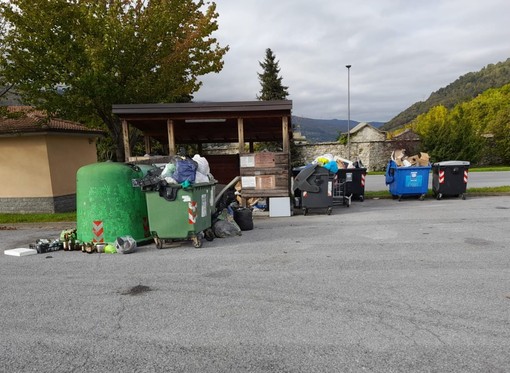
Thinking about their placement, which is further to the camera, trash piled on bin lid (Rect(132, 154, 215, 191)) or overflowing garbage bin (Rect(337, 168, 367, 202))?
overflowing garbage bin (Rect(337, 168, 367, 202))

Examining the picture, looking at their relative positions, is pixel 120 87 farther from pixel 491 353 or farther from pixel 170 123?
pixel 491 353

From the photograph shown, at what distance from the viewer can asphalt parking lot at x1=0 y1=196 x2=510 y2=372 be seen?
2.88 metres

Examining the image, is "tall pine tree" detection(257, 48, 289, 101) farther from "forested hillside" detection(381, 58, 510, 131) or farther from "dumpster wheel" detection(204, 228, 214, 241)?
"forested hillside" detection(381, 58, 510, 131)

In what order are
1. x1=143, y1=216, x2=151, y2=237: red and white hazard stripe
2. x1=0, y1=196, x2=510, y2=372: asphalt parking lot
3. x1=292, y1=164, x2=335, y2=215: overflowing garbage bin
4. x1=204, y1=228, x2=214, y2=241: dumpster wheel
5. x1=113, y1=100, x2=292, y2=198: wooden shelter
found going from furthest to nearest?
x1=113, y1=100, x2=292, y2=198: wooden shelter < x1=292, y1=164, x2=335, y2=215: overflowing garbage bin < x1=204, y1=228, x2=214, y2=241: dumpster wheel < x1=143, y1=216, x2=151, y2=237: red and white hazard stripe < x1=0, y1=196, x2=510, y2=372: asphalt parking lot

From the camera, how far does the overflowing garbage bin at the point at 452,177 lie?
39.7 ft

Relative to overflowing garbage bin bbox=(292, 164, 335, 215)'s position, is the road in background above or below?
below

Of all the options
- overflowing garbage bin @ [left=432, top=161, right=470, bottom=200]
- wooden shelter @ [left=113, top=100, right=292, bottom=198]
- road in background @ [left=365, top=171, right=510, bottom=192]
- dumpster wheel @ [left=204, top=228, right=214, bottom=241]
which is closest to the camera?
dumpster wheel @ [left=204, top=228, right=214, bottom=241]

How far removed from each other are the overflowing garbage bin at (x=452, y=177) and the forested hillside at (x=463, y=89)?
115319 millimetres

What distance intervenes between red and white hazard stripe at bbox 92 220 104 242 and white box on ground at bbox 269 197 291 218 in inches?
197

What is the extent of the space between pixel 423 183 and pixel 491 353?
1028cm

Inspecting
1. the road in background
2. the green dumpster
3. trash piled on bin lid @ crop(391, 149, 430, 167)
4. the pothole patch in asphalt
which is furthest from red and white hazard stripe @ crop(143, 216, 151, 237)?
the road in background

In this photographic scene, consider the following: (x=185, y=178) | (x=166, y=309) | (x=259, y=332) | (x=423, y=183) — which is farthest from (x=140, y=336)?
(x=423, y=183)

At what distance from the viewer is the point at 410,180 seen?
12312 mm

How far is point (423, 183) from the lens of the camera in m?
12.2
